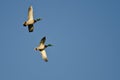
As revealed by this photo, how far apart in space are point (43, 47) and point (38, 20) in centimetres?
369

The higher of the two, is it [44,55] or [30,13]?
[30,13]

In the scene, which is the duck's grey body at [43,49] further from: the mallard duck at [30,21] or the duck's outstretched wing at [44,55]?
the mallard duck at [30,21]

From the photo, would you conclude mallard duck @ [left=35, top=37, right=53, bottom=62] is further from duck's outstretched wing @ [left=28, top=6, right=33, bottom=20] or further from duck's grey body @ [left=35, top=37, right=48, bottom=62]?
duck's outstretched wing @ [left=28, top=6, right=33, bottom=20]

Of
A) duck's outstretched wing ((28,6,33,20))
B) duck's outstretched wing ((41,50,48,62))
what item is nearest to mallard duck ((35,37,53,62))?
duck's outstretched wing ((41,50,48,62))

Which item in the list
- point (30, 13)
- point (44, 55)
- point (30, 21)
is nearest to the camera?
point (30, 13)

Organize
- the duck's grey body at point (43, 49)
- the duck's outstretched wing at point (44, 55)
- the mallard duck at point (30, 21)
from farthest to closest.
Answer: the duck's outstretched wing at point (44, 55), the duck's grey body at point (43, 49), the mallard duck at point (30, 21)

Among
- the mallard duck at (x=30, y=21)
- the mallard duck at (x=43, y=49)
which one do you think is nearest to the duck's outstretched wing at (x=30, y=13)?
the mallard duck at (x=30, y=21)

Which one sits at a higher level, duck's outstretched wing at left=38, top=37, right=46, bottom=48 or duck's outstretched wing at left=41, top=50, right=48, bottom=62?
duck's outstretched wing at left=38, top=37, right=46, bottom=48

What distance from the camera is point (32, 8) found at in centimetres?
12088

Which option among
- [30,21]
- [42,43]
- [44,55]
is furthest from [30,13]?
[44,55]

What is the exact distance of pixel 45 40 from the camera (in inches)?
4796

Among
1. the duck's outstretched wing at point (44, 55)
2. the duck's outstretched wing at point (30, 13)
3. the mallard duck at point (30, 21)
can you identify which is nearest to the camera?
the duck's outstretched wing at point (30, 13)

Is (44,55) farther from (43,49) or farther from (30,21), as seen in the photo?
(30,21)

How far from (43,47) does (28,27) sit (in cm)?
344
